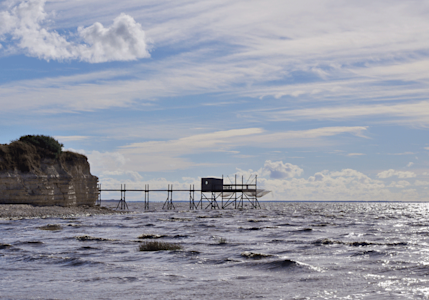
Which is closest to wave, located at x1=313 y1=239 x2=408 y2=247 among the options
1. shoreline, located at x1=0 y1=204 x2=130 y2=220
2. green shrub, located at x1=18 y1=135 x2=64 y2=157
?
shoreline, located at x1=0 y1=204 x2=130 y2=220

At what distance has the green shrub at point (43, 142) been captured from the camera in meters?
59.1

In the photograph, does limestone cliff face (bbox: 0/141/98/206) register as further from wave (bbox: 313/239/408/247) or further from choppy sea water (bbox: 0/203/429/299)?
wave (bbox: 313/239/408/247)

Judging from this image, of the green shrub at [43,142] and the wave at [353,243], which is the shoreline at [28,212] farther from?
the wave at [353,243]

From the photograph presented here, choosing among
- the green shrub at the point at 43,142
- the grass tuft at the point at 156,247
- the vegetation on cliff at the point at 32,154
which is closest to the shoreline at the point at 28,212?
the vegetation on cliff at the point at 32,154

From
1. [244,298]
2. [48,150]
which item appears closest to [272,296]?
[244,298]

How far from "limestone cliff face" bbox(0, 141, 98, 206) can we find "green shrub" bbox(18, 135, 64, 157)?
3.43ft

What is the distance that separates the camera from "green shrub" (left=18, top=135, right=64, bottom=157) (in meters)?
59.1

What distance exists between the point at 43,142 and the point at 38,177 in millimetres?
7771

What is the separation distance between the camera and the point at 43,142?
196ft

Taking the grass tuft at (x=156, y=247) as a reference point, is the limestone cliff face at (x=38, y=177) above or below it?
above

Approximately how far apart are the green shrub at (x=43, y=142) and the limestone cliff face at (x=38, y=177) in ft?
3.43

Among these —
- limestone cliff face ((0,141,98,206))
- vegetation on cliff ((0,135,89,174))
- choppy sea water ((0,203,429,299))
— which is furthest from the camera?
vegetation on cliff ((0,135,89,174))

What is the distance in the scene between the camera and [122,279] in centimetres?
1264

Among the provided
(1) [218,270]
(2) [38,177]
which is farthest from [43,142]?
(1) [218,270]
